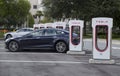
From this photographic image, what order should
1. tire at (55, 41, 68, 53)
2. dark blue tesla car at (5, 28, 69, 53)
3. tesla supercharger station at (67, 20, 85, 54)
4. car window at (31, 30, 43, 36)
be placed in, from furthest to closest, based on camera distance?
car window at (31, 30, 43, 36), dark blue tesla car at (5, 28, 69, 53), tire at (55, 41, 68, 53), tesla supercharger station at (67, 20, 85, 54)

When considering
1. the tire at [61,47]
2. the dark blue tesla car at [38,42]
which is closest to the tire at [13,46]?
the dark blue tesla car at [38,42]

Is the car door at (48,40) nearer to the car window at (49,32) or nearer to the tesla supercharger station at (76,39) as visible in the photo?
the car window at (49,32)

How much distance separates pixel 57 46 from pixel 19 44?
213 cm

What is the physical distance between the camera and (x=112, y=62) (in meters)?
14.6

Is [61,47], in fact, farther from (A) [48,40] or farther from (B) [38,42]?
(B) [38,42]

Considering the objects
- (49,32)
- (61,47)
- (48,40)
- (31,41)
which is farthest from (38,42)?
(61,47)

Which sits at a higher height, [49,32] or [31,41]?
[49,32]

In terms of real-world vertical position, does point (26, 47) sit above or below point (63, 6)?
below

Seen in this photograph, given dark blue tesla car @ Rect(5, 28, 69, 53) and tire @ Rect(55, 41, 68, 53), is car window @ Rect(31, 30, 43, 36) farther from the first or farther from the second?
tire @ Rect(55, 41, 68, 53)

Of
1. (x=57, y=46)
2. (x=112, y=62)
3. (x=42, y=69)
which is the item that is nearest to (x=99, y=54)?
(x=112, y=62)

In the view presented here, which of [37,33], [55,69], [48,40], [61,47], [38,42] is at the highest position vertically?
[37,33]

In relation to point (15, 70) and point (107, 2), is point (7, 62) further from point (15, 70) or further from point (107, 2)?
point (107, 2)

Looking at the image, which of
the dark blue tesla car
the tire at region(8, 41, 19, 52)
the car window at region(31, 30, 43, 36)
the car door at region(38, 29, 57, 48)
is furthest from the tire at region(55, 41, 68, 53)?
the tire at region(8, 41, 19, 52)

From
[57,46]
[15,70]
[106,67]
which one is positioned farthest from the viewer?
[57,46]
